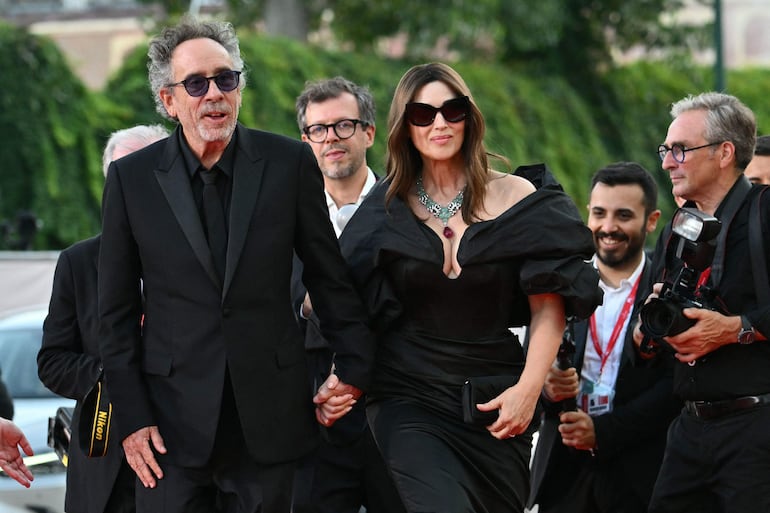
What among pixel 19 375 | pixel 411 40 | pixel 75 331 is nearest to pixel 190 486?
pixel 75 331

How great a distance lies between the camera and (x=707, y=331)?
Result: 219 inches

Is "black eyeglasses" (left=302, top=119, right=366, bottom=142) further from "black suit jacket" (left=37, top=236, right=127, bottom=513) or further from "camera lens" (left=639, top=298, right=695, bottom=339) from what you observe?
"camera lens" (left=639, top=298, right=695, bottom=339)

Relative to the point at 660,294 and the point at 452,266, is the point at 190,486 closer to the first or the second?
the point at 452,266

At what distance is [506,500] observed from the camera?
5.39 m

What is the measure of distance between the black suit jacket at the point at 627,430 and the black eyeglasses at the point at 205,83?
2296 mm

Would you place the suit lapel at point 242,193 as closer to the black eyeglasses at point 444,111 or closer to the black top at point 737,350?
the black eyeglasses at point 444,111

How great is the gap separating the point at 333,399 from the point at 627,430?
5.92 feet

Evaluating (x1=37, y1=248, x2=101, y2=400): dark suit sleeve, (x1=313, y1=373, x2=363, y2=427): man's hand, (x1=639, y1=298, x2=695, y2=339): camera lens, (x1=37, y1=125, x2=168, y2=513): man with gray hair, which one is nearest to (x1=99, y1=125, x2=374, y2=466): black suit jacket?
(x1=313, y1=373, x2=363, y2=427): man's hand

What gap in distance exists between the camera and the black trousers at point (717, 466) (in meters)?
5.60

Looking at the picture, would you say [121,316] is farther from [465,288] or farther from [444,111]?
[444,111]

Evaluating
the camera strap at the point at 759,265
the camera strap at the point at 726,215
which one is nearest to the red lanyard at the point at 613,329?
the camera strap at the point at 726,215

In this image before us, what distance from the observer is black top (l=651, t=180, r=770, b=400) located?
570 centimetres

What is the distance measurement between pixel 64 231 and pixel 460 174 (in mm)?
11697

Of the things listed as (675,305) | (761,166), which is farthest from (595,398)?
(761,166)
